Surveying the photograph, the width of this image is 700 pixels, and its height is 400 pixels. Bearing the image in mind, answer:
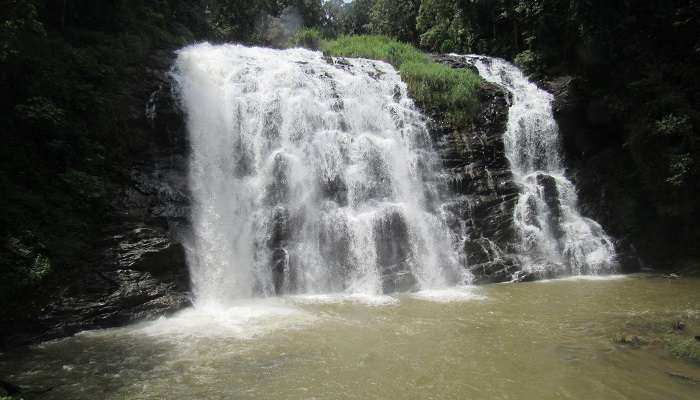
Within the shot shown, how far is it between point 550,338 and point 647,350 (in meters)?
1.26

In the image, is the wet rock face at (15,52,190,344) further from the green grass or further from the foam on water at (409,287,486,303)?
the green grass

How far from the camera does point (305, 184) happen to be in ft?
40.1

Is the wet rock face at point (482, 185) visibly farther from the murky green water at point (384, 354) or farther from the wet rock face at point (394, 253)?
the murky green water at point (384, 354)

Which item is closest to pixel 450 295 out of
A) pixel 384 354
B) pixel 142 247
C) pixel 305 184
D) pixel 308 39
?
pixel 384 354

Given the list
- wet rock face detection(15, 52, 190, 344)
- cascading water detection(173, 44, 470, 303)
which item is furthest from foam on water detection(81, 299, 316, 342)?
cascading water detection(173, 44, 470, 303)

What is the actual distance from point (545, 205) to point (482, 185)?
6.26 ft

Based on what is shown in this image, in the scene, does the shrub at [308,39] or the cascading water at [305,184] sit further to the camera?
the shrub at [308,39]

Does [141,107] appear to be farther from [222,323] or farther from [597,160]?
[597,160]

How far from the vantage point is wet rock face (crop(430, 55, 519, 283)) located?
1223 cm

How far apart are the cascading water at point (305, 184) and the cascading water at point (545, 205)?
235 cm

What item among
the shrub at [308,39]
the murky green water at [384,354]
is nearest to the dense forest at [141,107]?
the murky green water at [384,354]

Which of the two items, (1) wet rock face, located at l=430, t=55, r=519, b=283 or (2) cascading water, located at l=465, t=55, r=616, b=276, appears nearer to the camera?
(1) wet rock face, located at l=430, t=55, r=519, b=283

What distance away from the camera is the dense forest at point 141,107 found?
8.54 meters

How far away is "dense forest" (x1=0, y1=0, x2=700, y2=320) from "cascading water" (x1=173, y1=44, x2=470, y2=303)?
209 centimetres
